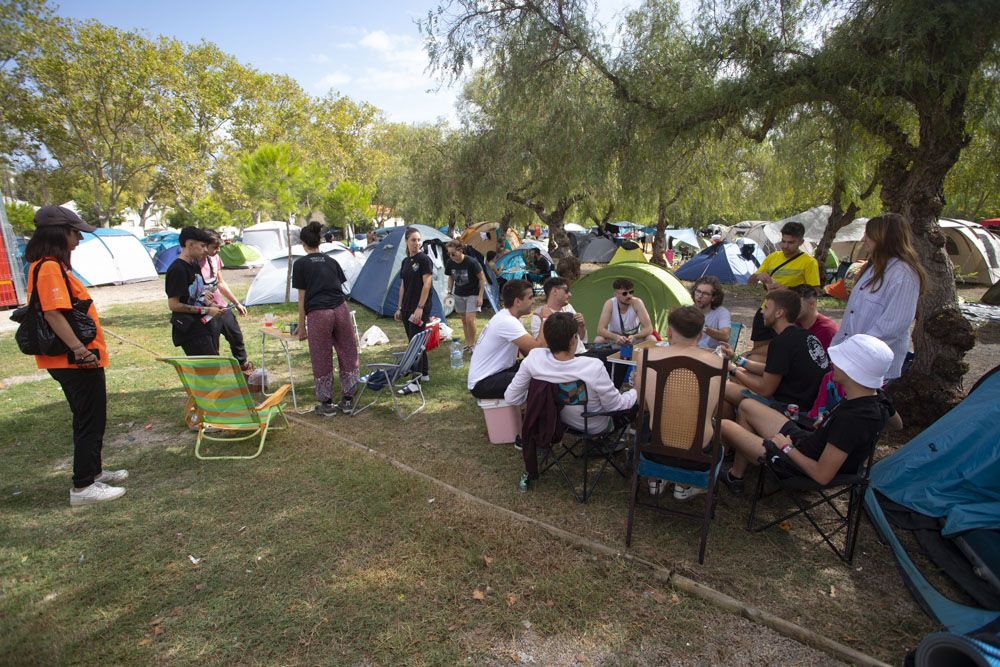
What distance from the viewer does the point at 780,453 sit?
116 inches

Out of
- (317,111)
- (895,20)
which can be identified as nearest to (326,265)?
(895,20)

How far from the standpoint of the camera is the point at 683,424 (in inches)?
113

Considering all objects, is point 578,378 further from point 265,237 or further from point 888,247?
point 265,237

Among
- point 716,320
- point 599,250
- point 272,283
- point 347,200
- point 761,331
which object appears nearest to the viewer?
point 761,331

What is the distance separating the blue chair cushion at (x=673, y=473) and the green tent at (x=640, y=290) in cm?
375

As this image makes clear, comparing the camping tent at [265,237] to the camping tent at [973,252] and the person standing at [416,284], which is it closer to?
the person standing at [416,284]

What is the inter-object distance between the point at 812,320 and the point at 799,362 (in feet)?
2.57

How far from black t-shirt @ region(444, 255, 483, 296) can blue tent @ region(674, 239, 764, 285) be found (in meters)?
10.3

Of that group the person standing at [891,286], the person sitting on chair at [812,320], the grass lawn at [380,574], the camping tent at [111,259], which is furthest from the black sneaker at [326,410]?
the camping tent at [111,259]

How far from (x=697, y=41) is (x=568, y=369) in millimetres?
4031

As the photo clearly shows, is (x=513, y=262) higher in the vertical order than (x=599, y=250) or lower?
higher

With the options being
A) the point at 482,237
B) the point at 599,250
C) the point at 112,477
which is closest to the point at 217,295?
the point at 112,477

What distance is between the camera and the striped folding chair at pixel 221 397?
411cm

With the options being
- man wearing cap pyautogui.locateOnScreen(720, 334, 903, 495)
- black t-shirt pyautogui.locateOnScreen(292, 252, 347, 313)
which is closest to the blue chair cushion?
man wearing cap pyautogui.locateOnScreen(720, 334, 903, 495)
